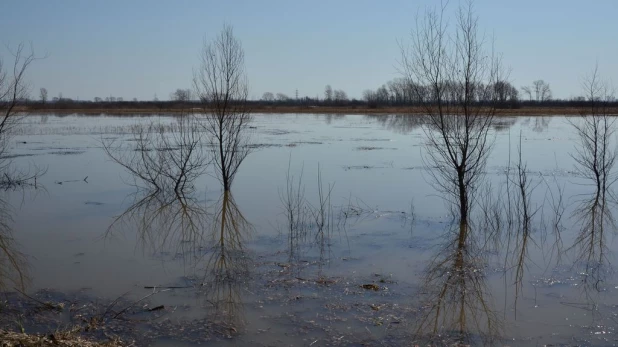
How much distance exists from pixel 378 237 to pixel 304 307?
3537 millimetres

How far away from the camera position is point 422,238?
8977 mm

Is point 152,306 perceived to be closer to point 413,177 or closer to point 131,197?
point 131,197

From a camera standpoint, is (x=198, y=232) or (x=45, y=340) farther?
(x=198, y=232)

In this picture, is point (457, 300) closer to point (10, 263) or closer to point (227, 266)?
point (227, 266)

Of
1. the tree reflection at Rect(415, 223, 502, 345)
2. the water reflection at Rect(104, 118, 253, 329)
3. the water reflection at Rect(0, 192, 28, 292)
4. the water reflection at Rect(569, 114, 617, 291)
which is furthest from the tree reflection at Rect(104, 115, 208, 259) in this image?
the water reflection at Rect(569, 114, 617, 291)

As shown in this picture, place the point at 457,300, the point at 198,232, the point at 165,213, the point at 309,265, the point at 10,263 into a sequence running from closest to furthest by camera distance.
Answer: the point at 457,300 < the point at 309,265 < the point at 10,263 < the point at 198,232 < the point at 165,213

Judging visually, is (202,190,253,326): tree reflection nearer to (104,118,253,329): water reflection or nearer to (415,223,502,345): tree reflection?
(104,118,253,329): water reflection

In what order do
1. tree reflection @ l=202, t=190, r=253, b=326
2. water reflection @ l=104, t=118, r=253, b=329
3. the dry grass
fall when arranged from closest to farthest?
1. the dry grass
2. tree reflection @ l=202, t=190, r=253, b=326
3. water reflection @ l=104, t=118, r=253, b=329

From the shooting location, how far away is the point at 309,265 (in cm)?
738

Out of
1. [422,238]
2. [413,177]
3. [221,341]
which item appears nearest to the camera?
[221,341]

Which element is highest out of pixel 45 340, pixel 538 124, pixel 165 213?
pixel 538 124

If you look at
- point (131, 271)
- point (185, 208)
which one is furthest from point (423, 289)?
point (185, 208)

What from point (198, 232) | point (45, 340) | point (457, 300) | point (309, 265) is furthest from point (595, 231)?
point (45, 340)

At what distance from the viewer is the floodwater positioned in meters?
5.29
